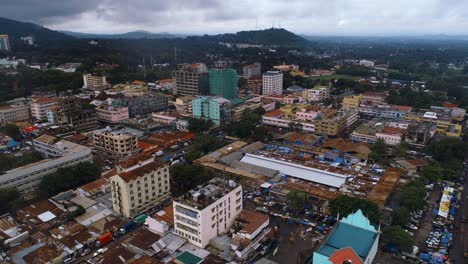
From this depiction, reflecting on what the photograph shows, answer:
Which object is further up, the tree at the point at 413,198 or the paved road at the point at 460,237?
the tree at the point at 413,198

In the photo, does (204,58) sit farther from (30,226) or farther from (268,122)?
(30,226)

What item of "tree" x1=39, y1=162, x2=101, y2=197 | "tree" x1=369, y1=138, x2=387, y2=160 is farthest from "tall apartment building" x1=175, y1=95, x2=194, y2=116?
"tree" x1=369, y1=138, x2=387, y2=160

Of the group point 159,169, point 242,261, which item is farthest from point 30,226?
point 242,261

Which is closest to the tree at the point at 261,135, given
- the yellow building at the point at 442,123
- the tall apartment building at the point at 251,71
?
the yellow building at the point at 442,123

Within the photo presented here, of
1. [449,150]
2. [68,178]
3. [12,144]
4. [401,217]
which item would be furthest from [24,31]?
[401,217]

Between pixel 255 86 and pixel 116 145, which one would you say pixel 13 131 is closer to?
pixel 116 145

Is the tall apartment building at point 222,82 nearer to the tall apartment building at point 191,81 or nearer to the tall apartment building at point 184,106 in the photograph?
the tall apartment building at point 191,81

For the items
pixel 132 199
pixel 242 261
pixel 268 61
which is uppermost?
pixel 268 61
